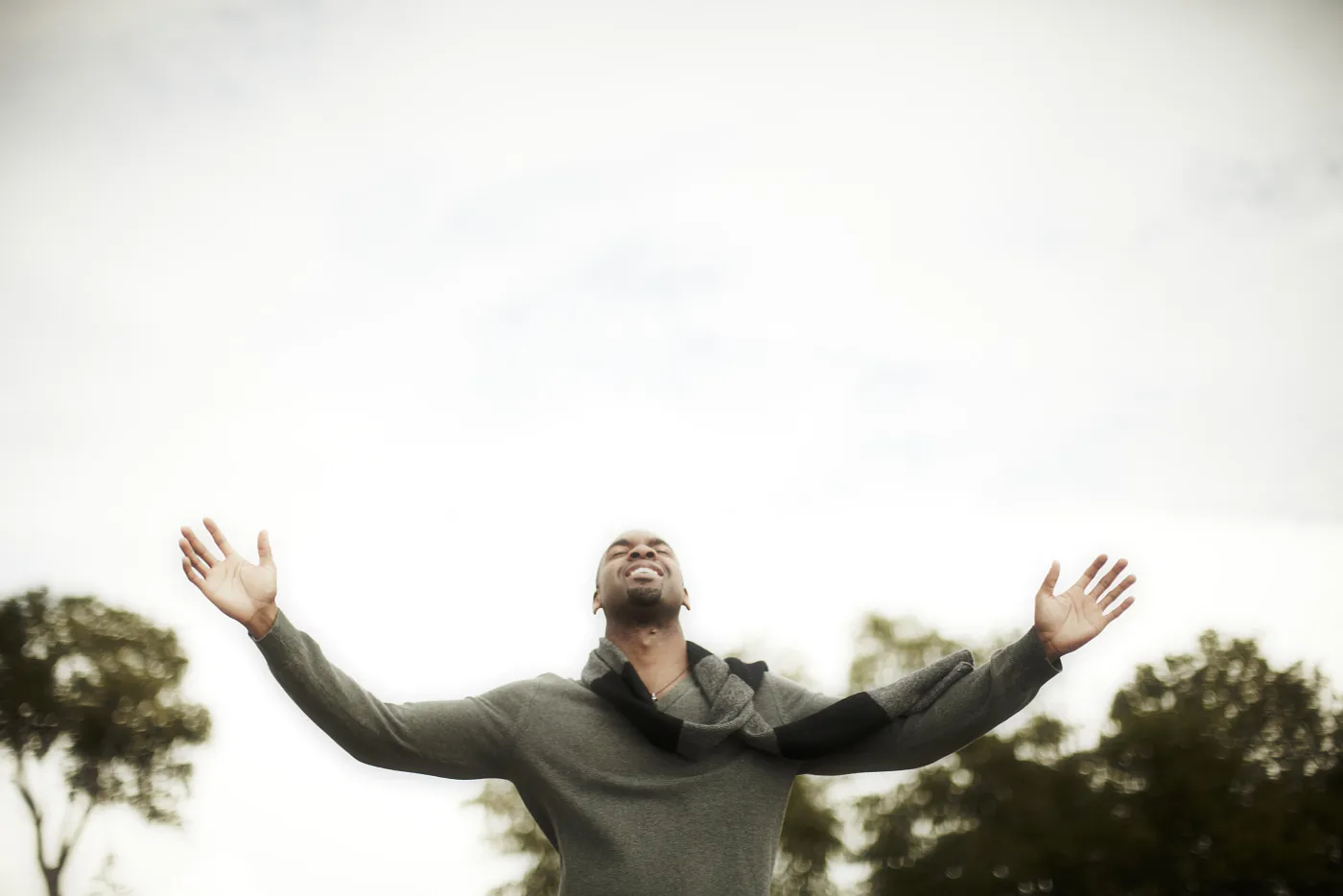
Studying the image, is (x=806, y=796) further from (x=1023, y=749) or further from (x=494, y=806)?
(x=494, y=806)

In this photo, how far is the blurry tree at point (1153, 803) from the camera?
73.8 ft

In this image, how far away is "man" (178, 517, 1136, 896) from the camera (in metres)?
4.75

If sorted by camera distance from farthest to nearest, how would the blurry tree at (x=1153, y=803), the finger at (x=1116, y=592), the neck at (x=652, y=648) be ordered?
1. the blurry tree at (x=1153, y=803)
2. the neck at (x=652, y=648)
3. the finger at (x=1116, y=592)

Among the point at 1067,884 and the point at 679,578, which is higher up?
the point at 1067,884

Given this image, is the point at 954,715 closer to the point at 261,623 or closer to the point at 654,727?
the point at 654,727

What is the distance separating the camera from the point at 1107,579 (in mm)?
5258

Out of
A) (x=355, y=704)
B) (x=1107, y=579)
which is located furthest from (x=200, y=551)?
(x=1107, y=579)

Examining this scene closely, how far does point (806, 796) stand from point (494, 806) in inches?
276

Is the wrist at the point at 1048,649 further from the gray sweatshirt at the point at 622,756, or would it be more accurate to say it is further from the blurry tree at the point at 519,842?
the blurry tree at the point at 519,842

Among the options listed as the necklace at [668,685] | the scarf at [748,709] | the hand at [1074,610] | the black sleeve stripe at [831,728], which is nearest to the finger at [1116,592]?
the hand at [1074,610]

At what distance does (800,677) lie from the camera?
27.5m

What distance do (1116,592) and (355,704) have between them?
3.23m

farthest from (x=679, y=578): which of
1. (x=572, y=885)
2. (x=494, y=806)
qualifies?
(x=494, y=806)

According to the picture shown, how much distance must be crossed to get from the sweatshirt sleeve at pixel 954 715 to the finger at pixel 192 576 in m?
2.48
